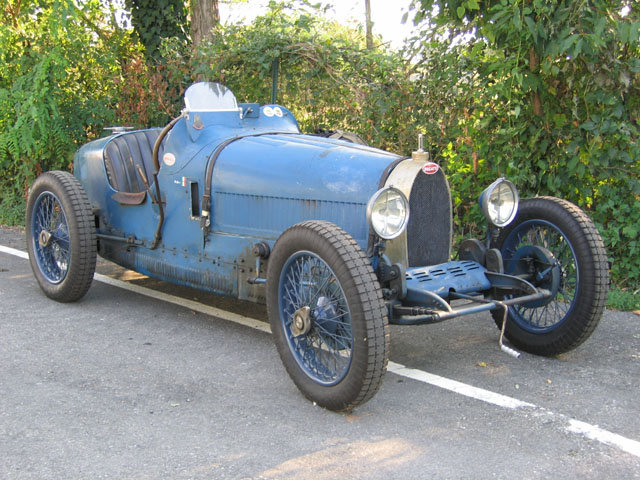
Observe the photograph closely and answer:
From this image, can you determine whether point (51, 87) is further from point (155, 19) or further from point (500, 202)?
point (500, 202)

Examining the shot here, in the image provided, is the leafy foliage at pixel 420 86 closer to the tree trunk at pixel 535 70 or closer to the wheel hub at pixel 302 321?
the tree trunk at pixel 535 70

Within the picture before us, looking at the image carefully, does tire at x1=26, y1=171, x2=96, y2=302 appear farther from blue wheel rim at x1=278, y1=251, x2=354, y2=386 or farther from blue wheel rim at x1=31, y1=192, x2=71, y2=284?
blue wheel rim at x1=278, y1=251, x2=354, y2=386

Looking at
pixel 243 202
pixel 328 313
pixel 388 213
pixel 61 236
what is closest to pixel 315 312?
pixel 328 313

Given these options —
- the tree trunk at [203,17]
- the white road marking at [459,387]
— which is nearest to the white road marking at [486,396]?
the white road marking at [459,387]

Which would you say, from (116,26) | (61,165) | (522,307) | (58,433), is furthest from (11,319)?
(116,26)

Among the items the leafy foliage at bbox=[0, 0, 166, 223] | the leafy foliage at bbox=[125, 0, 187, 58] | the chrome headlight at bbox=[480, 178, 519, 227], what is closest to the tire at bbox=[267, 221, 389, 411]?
the chrome headlight at bbox=[480, 178, 519, 227]

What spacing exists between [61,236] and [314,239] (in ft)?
9.39

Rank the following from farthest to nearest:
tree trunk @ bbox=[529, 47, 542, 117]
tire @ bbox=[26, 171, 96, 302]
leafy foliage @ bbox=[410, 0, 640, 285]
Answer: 1. tree trunk @ bbox=[529, 47, 542, 117]
2. leafy foliage @ bbox=[410, 0, 640, 285]
3. tire @ bbox=[26, 171, 96, 302]

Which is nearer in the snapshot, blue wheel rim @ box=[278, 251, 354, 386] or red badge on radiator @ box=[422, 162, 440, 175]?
blue wheel rim @ box=[278, 251, 354, 386]

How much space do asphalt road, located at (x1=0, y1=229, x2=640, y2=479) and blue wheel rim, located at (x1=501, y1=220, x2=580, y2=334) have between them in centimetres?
25

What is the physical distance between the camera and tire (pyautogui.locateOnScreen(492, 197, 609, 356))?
4055 mm

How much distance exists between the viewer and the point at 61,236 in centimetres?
557

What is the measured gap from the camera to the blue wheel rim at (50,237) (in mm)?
5539

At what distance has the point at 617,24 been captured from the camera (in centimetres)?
521
